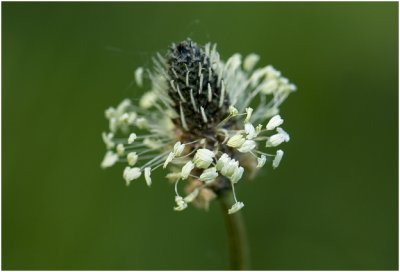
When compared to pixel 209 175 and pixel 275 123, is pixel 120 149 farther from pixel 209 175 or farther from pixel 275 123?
pixel 275 123

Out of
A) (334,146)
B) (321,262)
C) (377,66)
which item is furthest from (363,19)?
(321,262)

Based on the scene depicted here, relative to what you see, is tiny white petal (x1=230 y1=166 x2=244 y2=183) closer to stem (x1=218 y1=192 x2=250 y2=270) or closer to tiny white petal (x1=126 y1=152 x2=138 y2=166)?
stem (x1=218 y1=192 x2=250 y2=270)

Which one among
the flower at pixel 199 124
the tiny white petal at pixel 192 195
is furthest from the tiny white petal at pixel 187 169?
the tiny white petal at pixel 192 195

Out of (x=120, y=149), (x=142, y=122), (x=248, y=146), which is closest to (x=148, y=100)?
(x=142, y=122)

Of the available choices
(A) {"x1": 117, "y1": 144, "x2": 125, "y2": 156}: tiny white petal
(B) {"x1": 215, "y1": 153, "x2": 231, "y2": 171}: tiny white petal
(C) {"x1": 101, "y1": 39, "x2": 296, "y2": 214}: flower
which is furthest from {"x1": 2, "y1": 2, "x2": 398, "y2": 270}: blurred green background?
(B) {"x1": 215, "y1": 153, "x2": 231, "y2": 171}: tiny white petal

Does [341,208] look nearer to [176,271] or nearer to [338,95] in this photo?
[338,95]

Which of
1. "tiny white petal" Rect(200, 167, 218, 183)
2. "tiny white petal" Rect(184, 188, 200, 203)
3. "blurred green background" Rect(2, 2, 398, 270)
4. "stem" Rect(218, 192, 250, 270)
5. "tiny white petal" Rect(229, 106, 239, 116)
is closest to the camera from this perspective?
"tiny white petal" Rect(200, 167, 218, 183)
